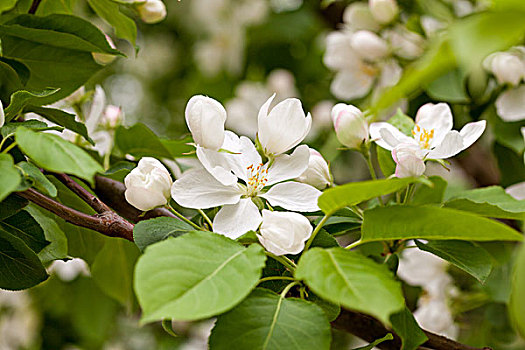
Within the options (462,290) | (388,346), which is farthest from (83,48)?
(462,290)

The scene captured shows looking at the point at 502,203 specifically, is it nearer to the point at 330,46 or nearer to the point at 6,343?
the point at 330,46

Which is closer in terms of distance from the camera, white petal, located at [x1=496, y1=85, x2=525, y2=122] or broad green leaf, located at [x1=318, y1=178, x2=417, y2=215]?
broad green leaf, located at [x1=318, y1=178, x2=417, y2=215]

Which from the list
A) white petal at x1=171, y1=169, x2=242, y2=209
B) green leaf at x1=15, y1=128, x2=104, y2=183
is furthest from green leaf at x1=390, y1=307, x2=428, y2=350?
green leaf at x1=15, y1=128, x2=104, y2=183

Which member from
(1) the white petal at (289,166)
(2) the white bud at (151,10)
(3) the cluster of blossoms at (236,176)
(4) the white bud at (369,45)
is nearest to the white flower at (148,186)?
(3) the cluster of blossoms at (236,176)

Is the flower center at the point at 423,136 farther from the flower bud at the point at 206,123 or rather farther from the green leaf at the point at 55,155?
the green leaf at the point at 55,155

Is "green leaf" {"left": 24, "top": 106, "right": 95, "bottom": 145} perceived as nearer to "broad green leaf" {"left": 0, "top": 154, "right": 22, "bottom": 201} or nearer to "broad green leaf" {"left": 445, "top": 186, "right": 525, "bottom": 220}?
"broad green leaf" {"left": 0, "top": 154, "right": 22, "bottom": 201}

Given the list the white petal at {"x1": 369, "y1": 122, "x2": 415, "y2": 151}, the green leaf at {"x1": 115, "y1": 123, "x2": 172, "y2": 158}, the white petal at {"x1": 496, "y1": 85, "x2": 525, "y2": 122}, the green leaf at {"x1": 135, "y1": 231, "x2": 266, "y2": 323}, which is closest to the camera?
the green leaf at {"x1": 135, "y1": 231, "x2": 266, "y2": 323}
